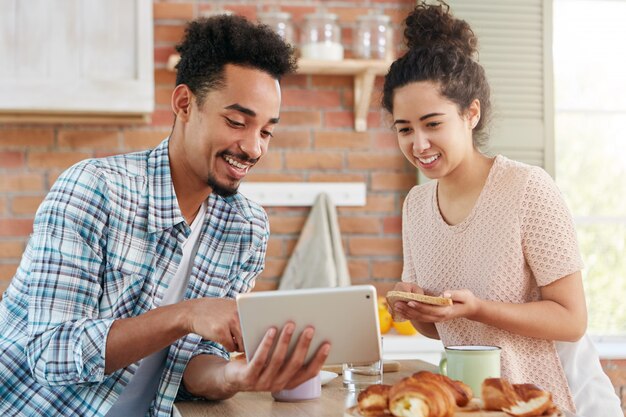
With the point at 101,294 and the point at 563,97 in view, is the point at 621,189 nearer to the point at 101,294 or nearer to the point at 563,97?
the point at 563,97

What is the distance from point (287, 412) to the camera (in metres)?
1.32

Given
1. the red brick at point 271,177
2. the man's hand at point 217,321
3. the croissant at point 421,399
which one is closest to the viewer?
the croissant at point 421,399

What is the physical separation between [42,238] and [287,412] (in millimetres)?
526

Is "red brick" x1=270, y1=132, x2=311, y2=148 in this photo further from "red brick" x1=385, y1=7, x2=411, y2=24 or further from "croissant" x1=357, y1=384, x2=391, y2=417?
"croissant" x1=357, y1=384, x2=391, y2=417

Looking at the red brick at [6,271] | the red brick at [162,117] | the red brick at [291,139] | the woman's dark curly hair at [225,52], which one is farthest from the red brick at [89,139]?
the woman's dark curly hair at [225,52]

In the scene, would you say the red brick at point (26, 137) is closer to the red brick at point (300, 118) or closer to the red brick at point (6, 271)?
Result: the red brick at point (6, 271)

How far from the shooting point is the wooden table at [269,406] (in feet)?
4.33

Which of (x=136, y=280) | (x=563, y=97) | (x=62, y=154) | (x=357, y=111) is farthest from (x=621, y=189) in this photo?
(x=136, y=280)

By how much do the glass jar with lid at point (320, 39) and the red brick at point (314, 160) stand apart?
0.37 m

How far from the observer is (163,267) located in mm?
1619

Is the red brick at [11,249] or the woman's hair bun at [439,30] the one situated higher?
the woman's hair bun at [439,30]

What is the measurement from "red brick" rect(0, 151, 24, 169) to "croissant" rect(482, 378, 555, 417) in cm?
227

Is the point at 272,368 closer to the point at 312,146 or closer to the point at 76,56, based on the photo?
the point at 76,56

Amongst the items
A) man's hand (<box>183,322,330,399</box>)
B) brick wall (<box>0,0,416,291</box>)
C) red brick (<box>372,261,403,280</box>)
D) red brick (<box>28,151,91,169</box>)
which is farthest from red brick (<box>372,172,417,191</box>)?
man's hand (<box>183,322,330,399</box>)
